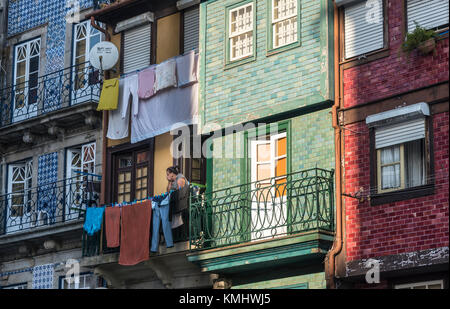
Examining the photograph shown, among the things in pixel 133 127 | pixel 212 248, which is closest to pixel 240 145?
pixel 212 248

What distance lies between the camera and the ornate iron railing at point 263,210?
2405 centimetres

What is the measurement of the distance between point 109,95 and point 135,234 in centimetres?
413

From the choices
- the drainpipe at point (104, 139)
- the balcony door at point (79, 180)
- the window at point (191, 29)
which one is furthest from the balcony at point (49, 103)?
the window at point (191, 29)

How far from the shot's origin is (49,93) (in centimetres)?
3300

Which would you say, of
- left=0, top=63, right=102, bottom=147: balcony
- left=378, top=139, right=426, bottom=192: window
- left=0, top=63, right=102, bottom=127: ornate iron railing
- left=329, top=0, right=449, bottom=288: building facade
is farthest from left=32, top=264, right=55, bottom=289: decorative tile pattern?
left=378, top=139, right=426, bottom=192: window

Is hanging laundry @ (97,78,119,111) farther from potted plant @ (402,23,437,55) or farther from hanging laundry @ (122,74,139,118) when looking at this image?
potted plant @ (402,23,437,55)

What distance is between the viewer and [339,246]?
23.6 m

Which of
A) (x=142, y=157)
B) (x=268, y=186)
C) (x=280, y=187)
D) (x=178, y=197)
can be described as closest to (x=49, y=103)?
(x=142, y=157)

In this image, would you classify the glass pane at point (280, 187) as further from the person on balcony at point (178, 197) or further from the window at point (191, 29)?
the window at point (191, 29)

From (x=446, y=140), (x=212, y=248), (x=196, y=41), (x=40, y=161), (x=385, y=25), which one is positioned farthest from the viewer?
(x=40, y=161)

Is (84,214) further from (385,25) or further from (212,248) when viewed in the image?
(385,25)

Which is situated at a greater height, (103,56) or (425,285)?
(103,56)

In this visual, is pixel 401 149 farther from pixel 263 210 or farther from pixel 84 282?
pixel 84 282
